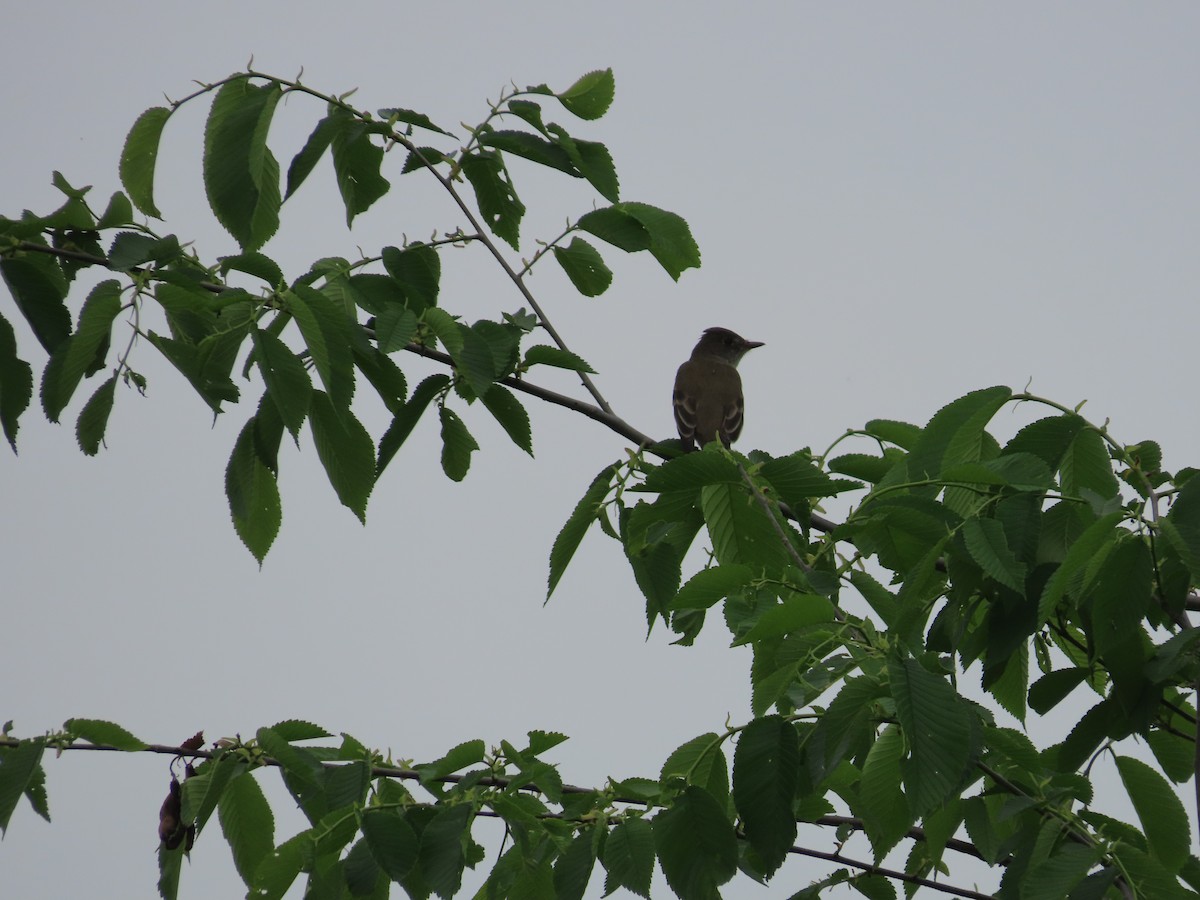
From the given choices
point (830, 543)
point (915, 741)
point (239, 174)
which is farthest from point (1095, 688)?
point (239, 174)

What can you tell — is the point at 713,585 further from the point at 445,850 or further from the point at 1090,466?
the point at 1090,466

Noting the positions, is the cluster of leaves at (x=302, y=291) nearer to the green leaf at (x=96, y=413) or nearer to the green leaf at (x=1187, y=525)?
the green leaf at (x=96, y=413)

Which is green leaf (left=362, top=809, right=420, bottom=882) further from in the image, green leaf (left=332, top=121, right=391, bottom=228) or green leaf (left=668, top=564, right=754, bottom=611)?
green leaf (left=332, top=121, right=391, bottom=228)

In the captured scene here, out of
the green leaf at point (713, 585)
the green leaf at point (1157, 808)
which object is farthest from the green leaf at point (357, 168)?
the green leaf at point (1157, 808)

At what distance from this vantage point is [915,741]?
241 cm

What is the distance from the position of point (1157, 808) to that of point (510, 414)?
1.98 metres

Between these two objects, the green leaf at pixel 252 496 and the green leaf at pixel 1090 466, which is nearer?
the green leaf at pixel 1090 466

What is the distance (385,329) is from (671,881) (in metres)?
1.58

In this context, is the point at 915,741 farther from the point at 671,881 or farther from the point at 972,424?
the point at 972,424

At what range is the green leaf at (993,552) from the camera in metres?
2.62

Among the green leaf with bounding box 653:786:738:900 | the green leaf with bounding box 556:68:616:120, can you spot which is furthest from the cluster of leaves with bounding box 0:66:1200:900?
the green leaf with bounding box 556:68:616:120

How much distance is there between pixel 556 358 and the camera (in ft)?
12.3

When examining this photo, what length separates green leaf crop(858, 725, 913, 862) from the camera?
2.97m

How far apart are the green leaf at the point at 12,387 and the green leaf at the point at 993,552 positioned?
2.43 m
